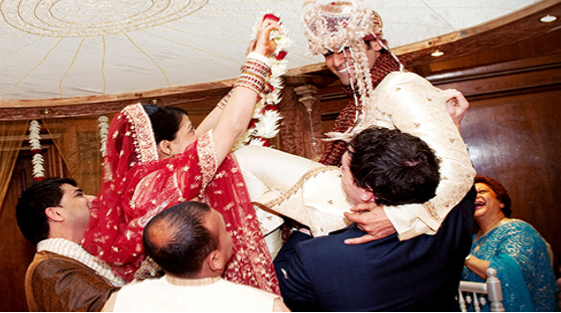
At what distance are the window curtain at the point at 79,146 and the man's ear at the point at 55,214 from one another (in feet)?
7.08

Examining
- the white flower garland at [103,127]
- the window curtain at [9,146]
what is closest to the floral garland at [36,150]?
the window curtain at [9,146]

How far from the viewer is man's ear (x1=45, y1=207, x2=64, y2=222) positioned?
229cm

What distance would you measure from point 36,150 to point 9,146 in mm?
292

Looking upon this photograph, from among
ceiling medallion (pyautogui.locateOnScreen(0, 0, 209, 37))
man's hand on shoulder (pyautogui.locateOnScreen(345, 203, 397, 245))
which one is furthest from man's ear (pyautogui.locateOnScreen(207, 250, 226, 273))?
ceiling medallion (pyautogui.locateOnScreen(0, 0, 209, 37))

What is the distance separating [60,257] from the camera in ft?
7.14

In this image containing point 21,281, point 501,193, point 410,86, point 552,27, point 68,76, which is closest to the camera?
point 410,86

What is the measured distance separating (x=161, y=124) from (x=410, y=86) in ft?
3.50

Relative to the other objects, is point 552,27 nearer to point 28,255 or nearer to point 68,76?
point 68,76

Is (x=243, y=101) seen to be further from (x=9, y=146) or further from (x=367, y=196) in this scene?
(x=9, y=146)

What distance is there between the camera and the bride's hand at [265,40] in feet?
6.44

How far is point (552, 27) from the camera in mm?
2707

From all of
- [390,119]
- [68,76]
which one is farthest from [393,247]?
[68,76]

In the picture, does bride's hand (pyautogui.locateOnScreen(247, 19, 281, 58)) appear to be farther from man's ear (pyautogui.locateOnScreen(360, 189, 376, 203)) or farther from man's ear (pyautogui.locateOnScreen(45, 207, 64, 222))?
man's ear (pyautogui.locateOnScreen(45, 207, 64, 222))

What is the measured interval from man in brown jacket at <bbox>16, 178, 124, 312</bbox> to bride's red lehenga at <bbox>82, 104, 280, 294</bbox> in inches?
6.0
